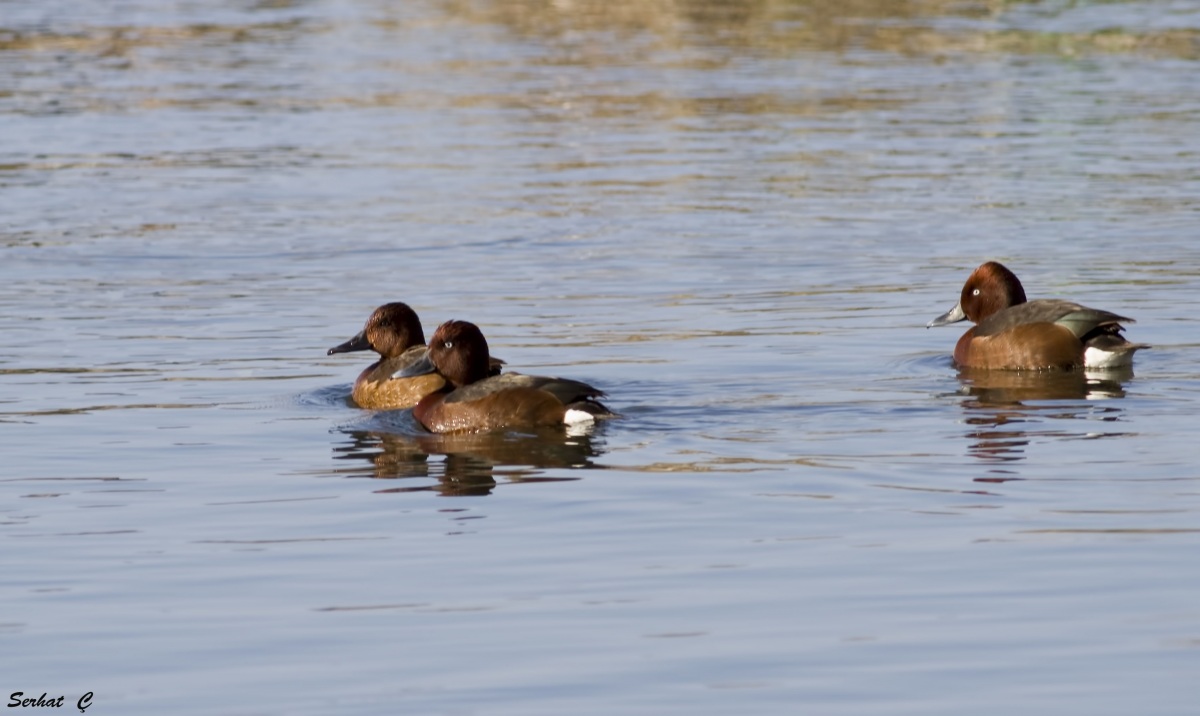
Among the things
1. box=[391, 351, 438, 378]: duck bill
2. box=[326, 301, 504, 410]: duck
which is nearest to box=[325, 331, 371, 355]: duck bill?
box=[326, 301, 504, 410]: duck

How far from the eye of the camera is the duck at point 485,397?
1275 centimetres

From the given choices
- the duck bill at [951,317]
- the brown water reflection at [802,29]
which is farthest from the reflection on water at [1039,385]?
the brown water reflection at [802,29]

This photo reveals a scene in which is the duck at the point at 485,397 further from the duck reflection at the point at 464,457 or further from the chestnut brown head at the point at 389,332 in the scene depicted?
the chestnut brown head at the point at 389,332

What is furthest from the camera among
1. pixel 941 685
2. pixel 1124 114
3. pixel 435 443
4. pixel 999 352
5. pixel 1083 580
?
pixel 1124 114

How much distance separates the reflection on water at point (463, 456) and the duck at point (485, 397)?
95mm

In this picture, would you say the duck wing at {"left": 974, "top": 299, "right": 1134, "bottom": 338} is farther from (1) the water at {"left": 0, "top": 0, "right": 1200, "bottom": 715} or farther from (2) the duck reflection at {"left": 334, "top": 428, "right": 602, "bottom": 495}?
(2) the duck reflection at {"left": 334, "top": 428, "right": 602, "bottom": 495}

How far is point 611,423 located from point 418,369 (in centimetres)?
163

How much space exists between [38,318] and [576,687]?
11.1 meters

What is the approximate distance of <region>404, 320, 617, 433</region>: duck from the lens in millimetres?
12750

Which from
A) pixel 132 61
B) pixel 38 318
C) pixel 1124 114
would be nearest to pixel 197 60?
pixel 132 61

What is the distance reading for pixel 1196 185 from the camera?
83.0 ft

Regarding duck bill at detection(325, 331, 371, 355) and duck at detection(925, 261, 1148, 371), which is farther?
duck bill at detection(325, 331, 371, 355)

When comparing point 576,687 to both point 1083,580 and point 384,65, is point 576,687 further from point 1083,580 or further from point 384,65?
point 384,65

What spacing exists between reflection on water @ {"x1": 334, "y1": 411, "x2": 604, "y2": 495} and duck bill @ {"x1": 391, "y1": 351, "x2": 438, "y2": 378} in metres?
0.55
